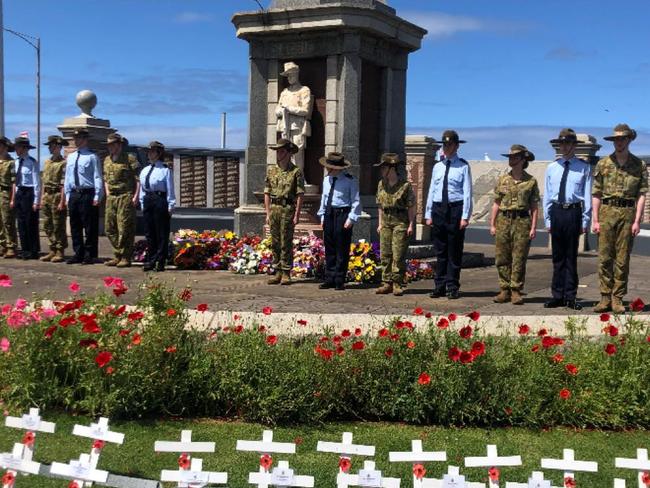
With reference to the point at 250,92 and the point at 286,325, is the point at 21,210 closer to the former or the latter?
the point at 250,92

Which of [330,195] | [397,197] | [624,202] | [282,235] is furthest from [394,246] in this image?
[624,202]

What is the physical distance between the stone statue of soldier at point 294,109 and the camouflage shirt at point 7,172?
4.48 metres

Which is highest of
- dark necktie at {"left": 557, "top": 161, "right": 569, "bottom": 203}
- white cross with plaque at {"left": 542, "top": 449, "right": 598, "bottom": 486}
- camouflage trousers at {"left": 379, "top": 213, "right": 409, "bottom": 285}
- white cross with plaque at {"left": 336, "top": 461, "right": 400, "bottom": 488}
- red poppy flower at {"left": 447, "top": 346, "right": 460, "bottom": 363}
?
dark necktie at {"left": 557, "top": 161, "right": 569, "bottom": 203}

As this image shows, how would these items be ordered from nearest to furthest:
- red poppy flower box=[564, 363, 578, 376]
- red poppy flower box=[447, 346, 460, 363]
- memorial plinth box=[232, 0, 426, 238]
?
red poppy flower box=[447, 346, 460, 363] → red poppy flower box=[564, 363, 578, 376] → memorial plinth box=[232, 0, 426, 238]

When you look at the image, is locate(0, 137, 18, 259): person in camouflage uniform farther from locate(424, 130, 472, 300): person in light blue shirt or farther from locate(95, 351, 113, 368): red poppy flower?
locate(95, 351, 113, 368): red poppy flower

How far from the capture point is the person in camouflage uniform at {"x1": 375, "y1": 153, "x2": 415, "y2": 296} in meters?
9.35

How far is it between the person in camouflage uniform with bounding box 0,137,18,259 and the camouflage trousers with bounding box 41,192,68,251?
31.1 inches

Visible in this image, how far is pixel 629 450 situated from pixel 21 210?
1053 centimetres

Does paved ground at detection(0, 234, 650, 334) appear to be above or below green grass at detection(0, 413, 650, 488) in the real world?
above

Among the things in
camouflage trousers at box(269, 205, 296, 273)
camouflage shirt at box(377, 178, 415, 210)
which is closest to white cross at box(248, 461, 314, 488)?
camouflage shirt at box(377, 178, 415, 210)

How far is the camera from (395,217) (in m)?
9.41

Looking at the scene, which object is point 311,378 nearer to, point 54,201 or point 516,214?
point 516,214

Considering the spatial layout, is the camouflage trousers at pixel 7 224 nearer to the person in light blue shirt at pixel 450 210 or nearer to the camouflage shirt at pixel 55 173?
the camouflage shirt at pixel 55 173

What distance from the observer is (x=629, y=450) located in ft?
15.4
